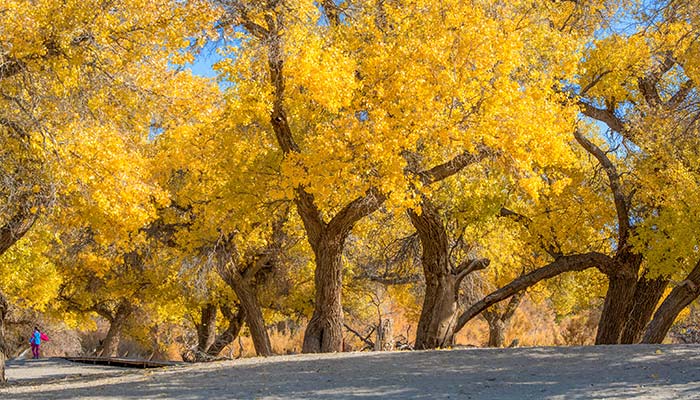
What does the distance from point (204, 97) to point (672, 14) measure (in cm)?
766

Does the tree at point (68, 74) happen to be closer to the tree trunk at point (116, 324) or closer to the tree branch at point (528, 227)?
the tree branch at point (528, 227)

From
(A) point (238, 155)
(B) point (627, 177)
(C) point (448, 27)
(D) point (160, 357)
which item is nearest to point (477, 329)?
(D) point (160, 357)

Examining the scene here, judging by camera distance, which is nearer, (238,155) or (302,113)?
(302,113)

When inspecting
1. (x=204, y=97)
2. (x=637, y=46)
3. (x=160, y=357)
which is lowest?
(x=160, y=357)

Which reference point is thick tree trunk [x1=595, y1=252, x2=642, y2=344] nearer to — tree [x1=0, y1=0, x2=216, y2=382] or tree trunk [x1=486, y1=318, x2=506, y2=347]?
tree trunk [x1=486, y1=318, x2=506, y2=347]

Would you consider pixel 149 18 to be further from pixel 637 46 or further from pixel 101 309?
pixel 101 309

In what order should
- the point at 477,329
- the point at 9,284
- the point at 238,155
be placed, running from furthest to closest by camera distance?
the point at 477,329, the point at 9,284, the point at 238,155

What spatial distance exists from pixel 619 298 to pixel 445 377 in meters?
9.88

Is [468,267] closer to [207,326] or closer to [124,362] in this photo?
[124,362]

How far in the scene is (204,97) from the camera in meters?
14.0

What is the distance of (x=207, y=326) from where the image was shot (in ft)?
93.7

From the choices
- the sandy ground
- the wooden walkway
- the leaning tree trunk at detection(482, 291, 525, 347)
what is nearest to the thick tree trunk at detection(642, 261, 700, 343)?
the sandy ground

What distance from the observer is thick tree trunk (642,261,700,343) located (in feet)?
54.2

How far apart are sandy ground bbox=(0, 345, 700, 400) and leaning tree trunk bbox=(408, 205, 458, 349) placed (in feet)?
16.5
